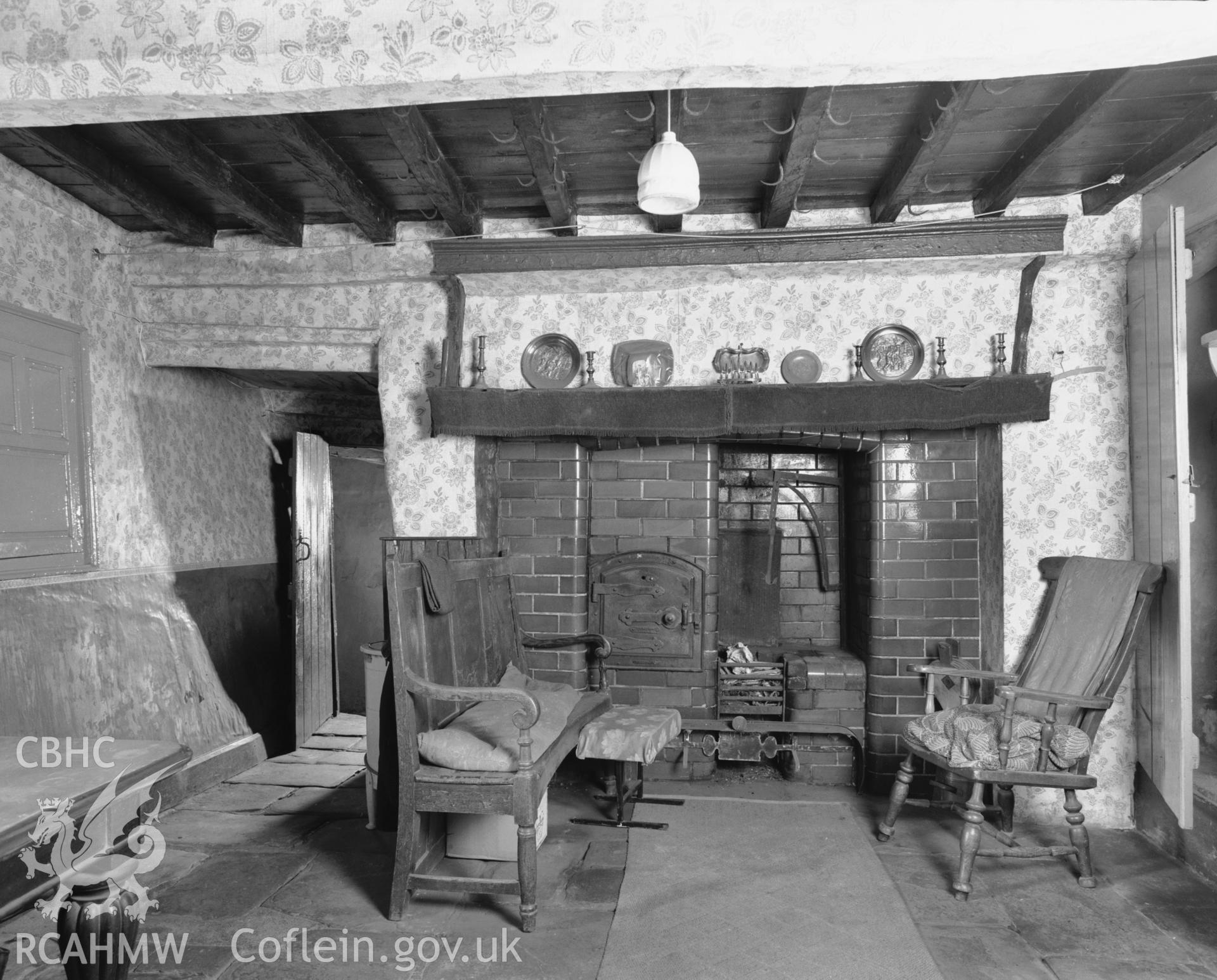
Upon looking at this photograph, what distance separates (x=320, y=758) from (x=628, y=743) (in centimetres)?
240

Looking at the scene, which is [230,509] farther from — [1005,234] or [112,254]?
[1005,234]

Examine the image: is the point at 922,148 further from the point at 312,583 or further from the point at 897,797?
the point at 312,583

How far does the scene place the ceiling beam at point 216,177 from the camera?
292cm

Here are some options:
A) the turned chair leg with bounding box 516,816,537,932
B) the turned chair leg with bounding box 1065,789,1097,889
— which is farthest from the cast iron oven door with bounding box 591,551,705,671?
the turned chair leg with bounding box 1065,789,1097,889

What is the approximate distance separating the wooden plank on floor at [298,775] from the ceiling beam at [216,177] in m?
2.65

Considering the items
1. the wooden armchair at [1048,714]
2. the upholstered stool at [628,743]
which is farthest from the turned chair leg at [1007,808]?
the upholstered stool at [628,743]

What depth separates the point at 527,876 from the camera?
265 cm

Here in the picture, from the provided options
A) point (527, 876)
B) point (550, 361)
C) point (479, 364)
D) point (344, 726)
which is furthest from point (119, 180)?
point (344, 726)

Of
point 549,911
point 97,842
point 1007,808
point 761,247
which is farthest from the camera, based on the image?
point 761,247

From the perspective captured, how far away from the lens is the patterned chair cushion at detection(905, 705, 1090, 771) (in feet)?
9.78

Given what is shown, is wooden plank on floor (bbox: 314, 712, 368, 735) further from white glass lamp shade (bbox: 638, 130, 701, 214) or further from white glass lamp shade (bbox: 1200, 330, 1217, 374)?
white glass lamp shade (bbox: 1200, 330, 1217, 374)

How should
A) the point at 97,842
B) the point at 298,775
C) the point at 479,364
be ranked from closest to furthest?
the point at 97,842 → the point at 479,364 → the point at 298,775

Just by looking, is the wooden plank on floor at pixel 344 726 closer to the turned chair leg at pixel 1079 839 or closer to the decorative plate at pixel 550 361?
the decorative plate at pixel 550 361

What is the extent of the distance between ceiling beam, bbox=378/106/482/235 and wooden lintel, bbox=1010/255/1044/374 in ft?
7.97
